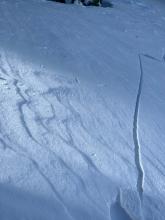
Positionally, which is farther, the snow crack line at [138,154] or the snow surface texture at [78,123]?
the snow crack line at [138,154]

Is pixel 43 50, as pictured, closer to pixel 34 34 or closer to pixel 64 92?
pixel 34 34

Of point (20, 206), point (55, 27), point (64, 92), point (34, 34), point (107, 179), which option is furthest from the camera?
point (55, 27)

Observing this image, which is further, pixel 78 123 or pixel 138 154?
pixel 78 123

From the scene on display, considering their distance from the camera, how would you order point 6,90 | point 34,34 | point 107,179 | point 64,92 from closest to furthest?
point 107,179, point 6,90, point 64,92, point 34,34

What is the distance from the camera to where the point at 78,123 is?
1639 mm

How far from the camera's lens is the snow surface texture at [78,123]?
122cm

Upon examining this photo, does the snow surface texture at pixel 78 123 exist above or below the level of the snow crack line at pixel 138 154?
below

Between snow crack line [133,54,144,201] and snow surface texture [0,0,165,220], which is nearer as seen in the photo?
snow surface texture [0,0,165,220]

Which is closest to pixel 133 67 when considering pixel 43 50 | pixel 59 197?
pixel 43 50

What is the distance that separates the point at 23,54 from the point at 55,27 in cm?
76

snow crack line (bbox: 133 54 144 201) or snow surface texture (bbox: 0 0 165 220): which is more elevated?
snow crack line (bbox: 133 54 144 201)

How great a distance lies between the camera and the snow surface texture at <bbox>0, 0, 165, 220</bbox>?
4.00 ft

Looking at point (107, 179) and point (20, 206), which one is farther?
point (107, 179)

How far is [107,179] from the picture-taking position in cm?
134
